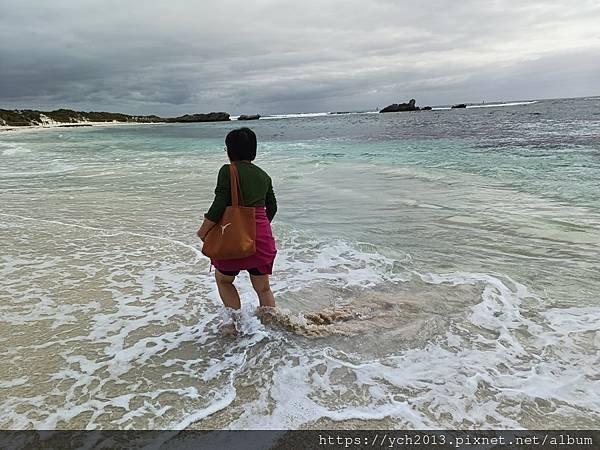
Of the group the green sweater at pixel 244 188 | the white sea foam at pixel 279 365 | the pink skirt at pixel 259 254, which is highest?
the green sweater at pixel 244 188

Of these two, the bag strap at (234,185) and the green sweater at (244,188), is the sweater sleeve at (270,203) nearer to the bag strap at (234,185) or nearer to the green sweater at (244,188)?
the green sweater at (244,188)

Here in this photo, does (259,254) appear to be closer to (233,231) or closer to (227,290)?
(233,231)

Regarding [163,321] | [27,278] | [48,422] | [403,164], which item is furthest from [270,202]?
[403,164]

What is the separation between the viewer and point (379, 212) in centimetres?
948

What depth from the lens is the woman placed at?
12.1 ft

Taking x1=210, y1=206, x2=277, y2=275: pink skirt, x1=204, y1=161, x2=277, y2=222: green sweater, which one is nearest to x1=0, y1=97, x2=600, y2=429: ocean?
x1=210, y1=206, x2=277, y2=275: pink skirt

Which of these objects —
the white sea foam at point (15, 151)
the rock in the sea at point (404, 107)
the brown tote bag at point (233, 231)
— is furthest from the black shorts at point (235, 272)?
the rock in the sea at point (404, 107)

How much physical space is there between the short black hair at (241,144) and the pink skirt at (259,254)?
46cm

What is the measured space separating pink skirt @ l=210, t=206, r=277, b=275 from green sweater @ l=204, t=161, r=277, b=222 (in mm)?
117

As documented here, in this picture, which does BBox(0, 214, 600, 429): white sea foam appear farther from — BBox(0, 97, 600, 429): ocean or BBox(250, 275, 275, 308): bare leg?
BBox(250, 275, 275, 308): bare leg

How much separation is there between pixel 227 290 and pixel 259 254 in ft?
1.81

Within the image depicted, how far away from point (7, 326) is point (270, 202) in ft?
9.44

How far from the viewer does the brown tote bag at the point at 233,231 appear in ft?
12.2

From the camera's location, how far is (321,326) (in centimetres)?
434
